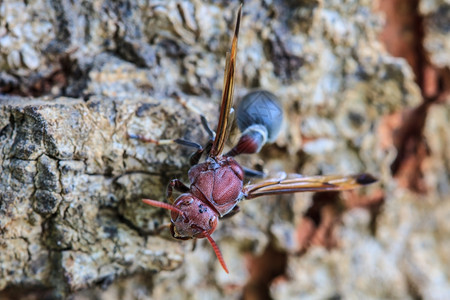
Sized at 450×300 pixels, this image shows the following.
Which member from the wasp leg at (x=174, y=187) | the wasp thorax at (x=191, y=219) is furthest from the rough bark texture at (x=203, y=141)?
the wasp thorax at (x=191, y=219)

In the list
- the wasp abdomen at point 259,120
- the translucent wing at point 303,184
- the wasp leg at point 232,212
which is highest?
the wasp abdomen at point 259,120

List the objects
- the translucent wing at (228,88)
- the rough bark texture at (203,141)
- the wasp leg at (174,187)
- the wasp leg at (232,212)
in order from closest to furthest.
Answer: the translucent wing at (228,88) → the rough bark texture at (203,141) → the wasp leg at (174,187) → the wasp leg at (232,212)

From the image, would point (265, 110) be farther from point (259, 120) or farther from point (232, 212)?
point (232, 212)

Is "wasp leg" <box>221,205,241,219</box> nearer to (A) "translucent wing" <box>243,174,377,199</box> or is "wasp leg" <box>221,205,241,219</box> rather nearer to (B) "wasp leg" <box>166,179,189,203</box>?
(A) "translucent wing" <box>243,174,377,199</box>

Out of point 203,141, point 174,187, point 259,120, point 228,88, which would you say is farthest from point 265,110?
point 174,187

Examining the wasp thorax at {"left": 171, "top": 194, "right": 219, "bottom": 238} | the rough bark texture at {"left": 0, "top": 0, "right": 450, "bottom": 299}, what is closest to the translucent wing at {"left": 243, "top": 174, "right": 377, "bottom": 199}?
the rough bark texture at {"left": 0, "top": 0, "right": 450, "bottom": 299}

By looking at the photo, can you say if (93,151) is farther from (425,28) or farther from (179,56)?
(425,28)

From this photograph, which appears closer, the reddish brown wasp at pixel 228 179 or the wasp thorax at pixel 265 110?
the reddish brown wasp at pixel 228 179

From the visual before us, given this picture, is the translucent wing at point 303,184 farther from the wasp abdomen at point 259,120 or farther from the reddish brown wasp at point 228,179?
the wasp abdomen at point 259,120
